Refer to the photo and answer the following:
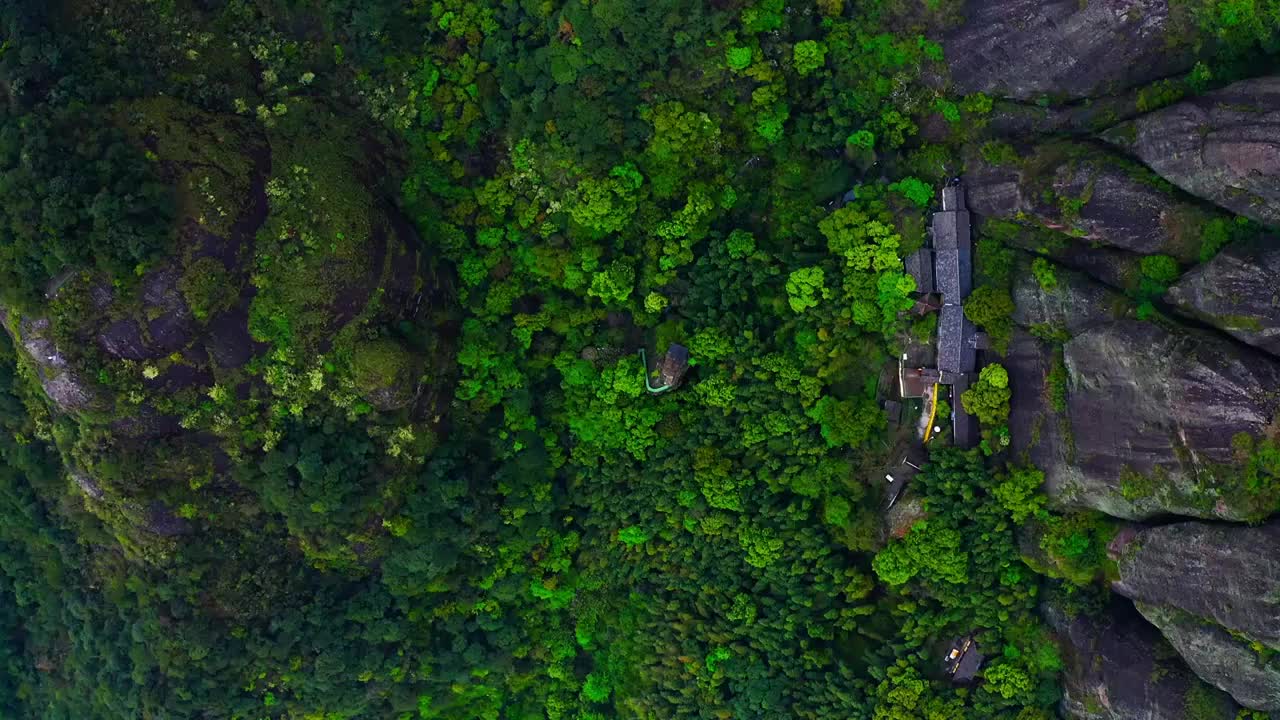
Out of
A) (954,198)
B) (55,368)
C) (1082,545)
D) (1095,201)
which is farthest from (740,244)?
(55,368)

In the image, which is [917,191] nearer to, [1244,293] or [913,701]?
[1244,293]

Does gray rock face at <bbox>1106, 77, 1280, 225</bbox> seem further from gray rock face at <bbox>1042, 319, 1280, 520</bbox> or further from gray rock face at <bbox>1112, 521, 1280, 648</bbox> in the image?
gray rock face at <bbox>1112, 521, 1280, 648</bbox>

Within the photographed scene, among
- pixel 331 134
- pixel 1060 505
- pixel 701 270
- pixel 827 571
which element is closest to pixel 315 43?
pixel 331 134

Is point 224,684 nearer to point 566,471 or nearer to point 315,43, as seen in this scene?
point 566,471

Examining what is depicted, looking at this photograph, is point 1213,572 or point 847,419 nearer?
point 1213,572

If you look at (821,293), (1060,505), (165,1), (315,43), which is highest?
(165,1)

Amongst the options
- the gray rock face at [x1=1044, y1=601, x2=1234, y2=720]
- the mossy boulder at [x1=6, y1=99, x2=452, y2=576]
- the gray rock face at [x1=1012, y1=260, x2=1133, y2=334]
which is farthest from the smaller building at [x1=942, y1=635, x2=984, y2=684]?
the mossy boulder at [x1=6, y1=99, x2=452, y2=576]

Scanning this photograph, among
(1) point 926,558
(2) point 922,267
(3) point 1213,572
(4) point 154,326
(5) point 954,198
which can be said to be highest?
(4) point 154,326
